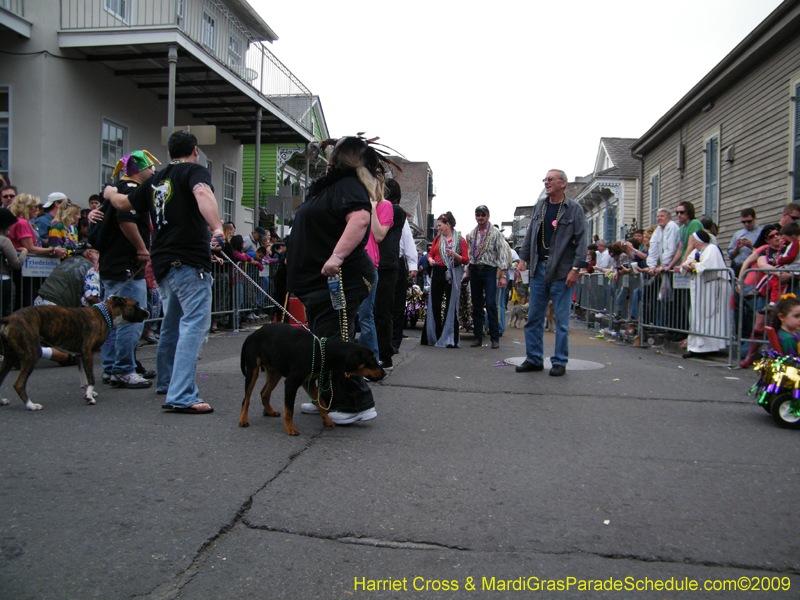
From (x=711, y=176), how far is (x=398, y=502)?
16.6 meters

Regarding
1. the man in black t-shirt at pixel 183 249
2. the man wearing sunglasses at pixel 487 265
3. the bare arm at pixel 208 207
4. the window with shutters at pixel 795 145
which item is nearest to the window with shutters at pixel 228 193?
the man wearing sunglasses at pixel 487 265

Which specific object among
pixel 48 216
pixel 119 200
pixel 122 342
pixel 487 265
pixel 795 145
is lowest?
pixel 122 342

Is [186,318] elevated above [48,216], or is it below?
below

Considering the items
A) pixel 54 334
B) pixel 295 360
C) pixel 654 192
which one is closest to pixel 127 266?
pixel 54 334

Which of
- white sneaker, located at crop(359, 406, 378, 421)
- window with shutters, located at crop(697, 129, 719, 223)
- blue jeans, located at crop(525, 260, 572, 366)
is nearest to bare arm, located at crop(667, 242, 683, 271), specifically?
blue jeans, located at crop(525, 260, 572, 366)

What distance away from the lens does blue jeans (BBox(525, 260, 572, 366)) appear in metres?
6.67

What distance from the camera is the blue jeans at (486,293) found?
30.3 feet

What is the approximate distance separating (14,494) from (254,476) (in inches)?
41.8

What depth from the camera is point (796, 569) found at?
2322 millimetres

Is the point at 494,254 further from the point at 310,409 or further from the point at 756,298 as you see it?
the point at 310,409

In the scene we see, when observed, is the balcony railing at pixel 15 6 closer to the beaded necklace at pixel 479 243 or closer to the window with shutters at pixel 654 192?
the beaded necklace at pixel 479 243

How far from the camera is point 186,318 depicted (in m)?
4.58

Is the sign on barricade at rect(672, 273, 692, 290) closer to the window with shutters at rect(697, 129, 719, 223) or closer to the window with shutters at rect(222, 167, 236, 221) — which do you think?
the window with shutters at rect(697, 129, 719, 223)

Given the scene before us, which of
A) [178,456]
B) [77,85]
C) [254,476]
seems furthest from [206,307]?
[77,85]
